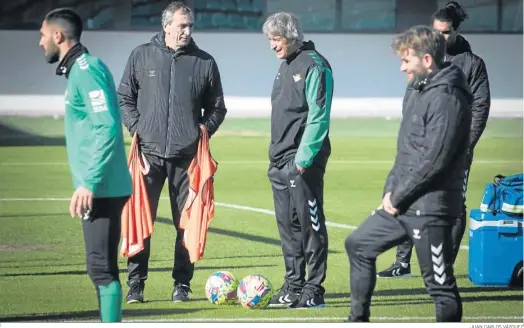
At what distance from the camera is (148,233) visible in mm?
9234

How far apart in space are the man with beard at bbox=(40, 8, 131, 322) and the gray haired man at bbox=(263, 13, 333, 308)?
184 cm

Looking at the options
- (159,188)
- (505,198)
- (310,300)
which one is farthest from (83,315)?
(505,198)

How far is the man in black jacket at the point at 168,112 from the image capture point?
9219 mm

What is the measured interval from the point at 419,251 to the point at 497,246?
259 cm

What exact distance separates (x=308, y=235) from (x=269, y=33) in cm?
146

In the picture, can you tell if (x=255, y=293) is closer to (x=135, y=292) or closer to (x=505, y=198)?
(x=135, y=292)

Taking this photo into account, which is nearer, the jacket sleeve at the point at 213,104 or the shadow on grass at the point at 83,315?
the shadow on grass at the point at 83,315

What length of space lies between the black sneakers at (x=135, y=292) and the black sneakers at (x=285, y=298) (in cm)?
96

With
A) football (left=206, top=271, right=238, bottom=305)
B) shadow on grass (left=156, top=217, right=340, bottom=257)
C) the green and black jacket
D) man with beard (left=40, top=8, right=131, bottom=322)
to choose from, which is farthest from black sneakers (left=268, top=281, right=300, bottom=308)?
shadow on grass (left=156, top=217, right=340, bottom=257)

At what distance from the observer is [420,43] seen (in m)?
7.09

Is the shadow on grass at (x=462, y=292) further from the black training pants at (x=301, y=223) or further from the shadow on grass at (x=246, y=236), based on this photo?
the shadow on grass at (x=246, y=236)

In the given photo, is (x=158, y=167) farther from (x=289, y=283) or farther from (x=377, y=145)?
(x=377, y=145)

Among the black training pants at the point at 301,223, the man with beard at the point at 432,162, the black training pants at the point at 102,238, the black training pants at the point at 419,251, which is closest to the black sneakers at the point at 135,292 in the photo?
the black training pants at the point at 301,223

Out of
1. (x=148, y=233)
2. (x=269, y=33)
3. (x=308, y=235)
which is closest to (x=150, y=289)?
(x=148, y=233)
